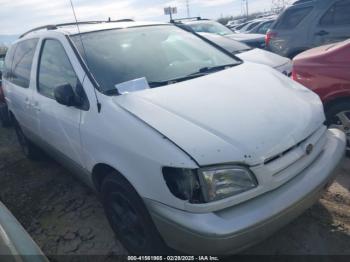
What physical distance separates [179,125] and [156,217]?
1.92 ft

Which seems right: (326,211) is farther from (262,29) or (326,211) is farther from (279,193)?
(262,29)

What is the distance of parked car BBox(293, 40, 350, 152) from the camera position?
11.5 ft

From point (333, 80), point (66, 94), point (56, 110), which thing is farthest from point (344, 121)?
point (56, 110)

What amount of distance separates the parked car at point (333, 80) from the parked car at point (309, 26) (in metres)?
2.89

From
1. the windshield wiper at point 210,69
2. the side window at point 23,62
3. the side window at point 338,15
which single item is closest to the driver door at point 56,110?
the side window at point 23,62

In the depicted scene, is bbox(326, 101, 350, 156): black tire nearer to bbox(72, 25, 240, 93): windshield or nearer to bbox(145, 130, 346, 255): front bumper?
bbox(72, 25, 240, 93): windshield

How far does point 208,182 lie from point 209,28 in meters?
7.44

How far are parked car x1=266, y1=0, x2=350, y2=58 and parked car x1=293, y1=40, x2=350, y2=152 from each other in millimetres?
2894

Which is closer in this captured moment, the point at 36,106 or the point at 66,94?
the point at 66,94

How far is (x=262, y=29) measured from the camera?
14852 millimetres

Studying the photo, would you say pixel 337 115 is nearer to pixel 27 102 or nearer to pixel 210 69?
pixel 210 69

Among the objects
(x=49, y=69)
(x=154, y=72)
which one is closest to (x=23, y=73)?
(x=49, y=69)

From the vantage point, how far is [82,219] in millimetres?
3434

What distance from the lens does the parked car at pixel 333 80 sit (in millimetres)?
3500
